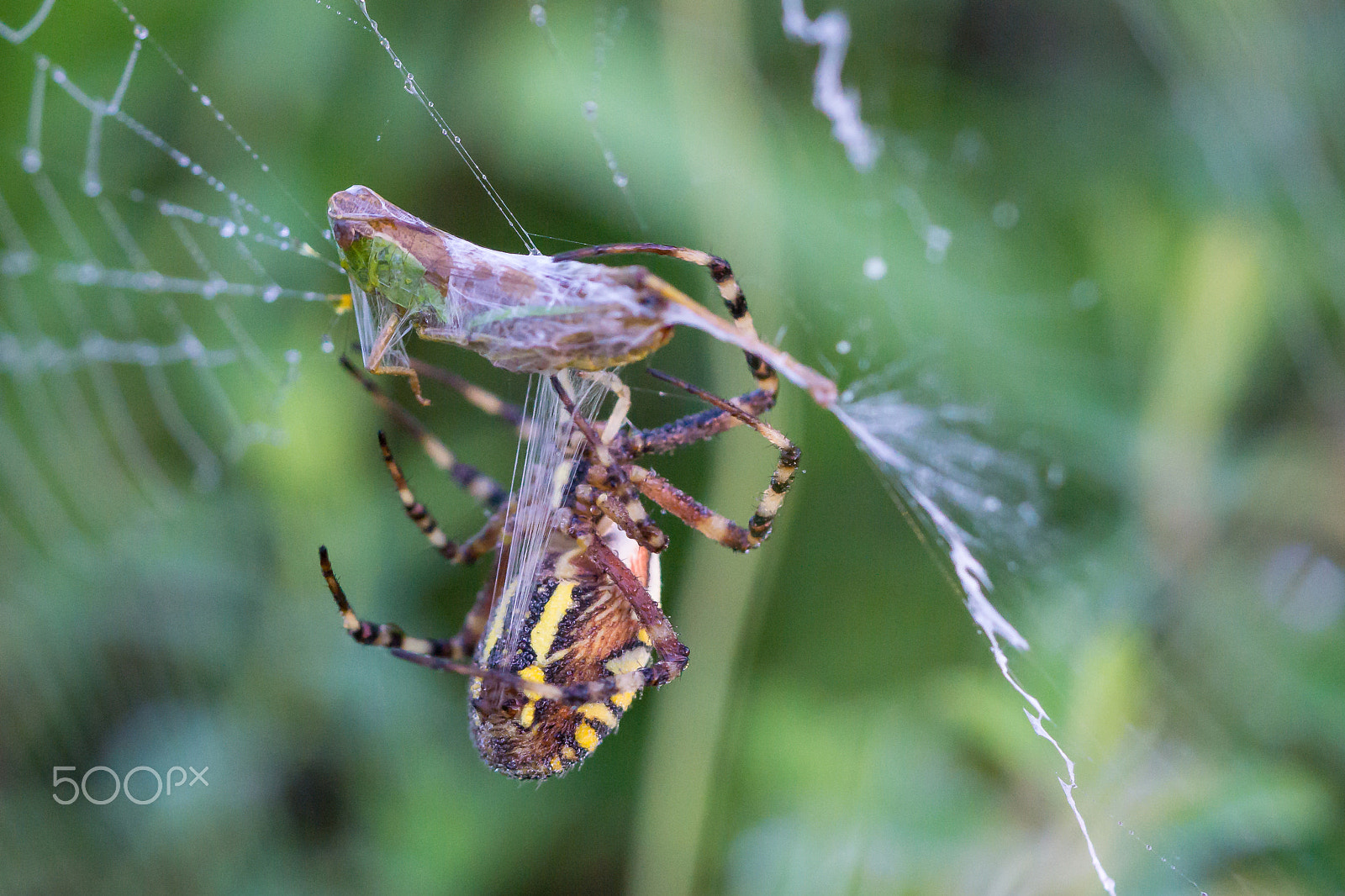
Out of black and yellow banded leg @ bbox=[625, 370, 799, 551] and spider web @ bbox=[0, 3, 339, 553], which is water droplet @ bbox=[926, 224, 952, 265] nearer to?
black and yellow banded leg @ bbox=[625, 370, 799, 551]

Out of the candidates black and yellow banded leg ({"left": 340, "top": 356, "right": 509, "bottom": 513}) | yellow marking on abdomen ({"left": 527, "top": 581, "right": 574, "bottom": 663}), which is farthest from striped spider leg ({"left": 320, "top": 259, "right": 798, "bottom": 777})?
black and yellow banded leg ({"left": 340, "top": 356, "right": 509, "bottom": 513})

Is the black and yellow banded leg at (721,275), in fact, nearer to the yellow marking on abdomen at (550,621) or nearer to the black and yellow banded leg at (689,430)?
the black and yellow banded leg at (689,430)

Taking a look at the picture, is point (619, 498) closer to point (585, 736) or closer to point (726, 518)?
point (726, 518)

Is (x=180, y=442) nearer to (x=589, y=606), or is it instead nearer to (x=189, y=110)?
(x=189, y=110)

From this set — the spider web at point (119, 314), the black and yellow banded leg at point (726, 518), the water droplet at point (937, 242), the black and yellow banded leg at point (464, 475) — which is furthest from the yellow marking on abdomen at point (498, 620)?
the water droplet at point (937, 242)

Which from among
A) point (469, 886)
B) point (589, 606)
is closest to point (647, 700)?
point (469, 886)

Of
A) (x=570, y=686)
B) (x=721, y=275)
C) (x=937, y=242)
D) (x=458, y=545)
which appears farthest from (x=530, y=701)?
(x=937, y=242)
